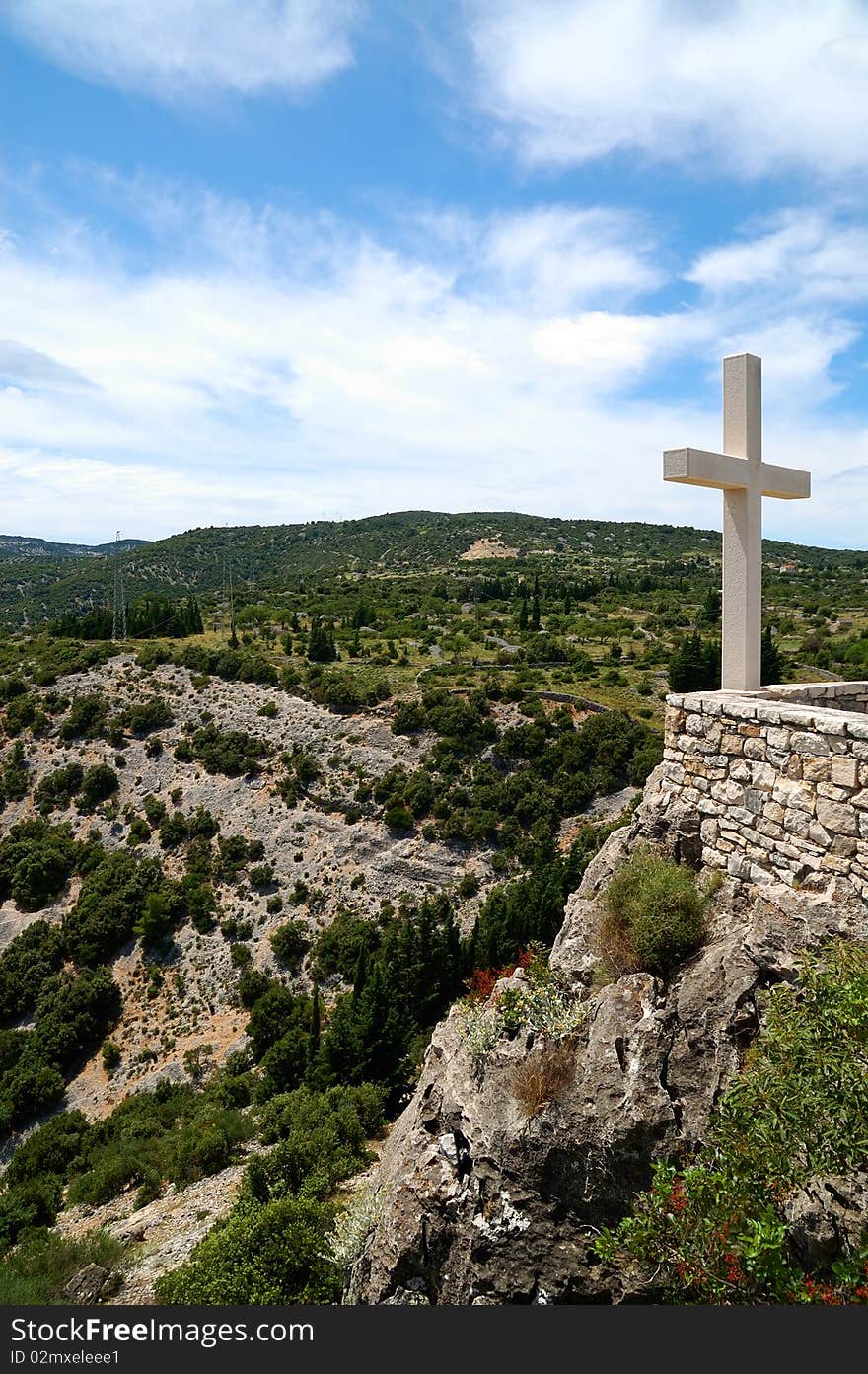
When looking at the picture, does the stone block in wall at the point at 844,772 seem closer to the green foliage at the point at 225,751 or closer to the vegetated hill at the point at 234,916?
the vegetated hill at the point at 234,916

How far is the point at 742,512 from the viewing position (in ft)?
26.3

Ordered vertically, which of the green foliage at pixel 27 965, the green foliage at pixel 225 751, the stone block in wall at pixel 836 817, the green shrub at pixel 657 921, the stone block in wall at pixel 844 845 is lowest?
the green foliage at pixel 27 965

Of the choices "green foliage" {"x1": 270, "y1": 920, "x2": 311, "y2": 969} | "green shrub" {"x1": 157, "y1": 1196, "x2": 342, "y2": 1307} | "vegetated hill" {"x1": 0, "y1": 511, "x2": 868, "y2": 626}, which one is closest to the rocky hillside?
"green foliage" {"x1": 270, "y1": 920, "x2": 311, "y2": 969}

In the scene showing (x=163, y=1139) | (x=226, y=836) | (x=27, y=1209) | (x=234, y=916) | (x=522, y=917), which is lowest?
(x=163, y=1139)

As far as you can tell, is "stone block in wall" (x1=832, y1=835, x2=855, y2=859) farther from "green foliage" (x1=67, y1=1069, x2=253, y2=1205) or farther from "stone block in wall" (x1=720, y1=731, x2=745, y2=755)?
"green foliage" (x1=67, y1=1069, x2=253, y2=1205)

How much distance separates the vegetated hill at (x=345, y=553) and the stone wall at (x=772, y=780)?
259 feet

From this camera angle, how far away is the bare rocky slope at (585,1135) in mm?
5281

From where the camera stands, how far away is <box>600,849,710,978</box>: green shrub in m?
6.29

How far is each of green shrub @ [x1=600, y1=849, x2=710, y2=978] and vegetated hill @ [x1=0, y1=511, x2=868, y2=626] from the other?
79330 mm

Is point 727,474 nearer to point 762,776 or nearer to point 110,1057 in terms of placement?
point 762,776

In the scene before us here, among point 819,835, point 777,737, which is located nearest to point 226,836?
point 777,737

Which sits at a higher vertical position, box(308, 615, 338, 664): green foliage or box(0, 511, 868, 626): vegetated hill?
box(0, 511, 868, 626): vegetated hill

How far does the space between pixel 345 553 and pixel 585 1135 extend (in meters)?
112

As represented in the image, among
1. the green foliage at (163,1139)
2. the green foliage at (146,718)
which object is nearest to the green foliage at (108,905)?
the green foliage at (163,1139)
